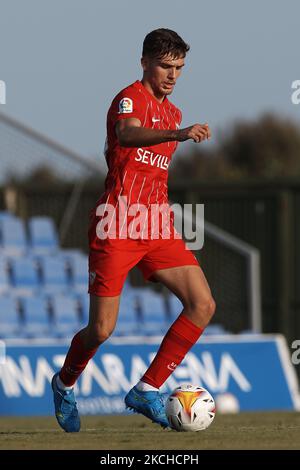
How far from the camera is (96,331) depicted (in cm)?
813

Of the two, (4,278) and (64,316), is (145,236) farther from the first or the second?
(4,278)

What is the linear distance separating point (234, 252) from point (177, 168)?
36.0 metres

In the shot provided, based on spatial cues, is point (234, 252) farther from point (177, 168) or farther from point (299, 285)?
point (177, 168)

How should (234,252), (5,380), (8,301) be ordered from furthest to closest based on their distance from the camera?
1. (234,252)
2. (8,301)
3. (5,380)

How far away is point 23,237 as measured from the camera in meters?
17.9

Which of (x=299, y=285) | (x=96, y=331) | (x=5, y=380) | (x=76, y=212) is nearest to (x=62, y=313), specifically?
(x=5, y=380)

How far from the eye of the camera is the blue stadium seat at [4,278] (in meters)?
16.9

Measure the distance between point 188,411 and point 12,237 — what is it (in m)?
9.98

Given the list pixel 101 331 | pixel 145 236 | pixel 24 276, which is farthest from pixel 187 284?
pixel 24 276

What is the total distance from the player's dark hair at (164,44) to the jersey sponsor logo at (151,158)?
636 mm

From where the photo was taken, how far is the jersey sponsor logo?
8180mm

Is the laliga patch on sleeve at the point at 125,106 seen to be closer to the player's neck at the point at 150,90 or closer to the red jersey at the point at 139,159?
the red jersey at the point at 139,159

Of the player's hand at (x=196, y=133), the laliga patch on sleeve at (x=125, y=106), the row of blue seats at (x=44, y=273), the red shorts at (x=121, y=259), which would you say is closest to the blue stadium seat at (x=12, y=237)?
the row of blue seats at (x=44, y=273)

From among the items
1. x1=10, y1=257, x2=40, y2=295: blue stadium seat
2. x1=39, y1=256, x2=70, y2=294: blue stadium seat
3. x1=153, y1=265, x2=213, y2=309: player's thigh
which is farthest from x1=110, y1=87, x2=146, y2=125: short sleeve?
x1=39, y1=256, x2=70, y2=294: blue stadium seat
